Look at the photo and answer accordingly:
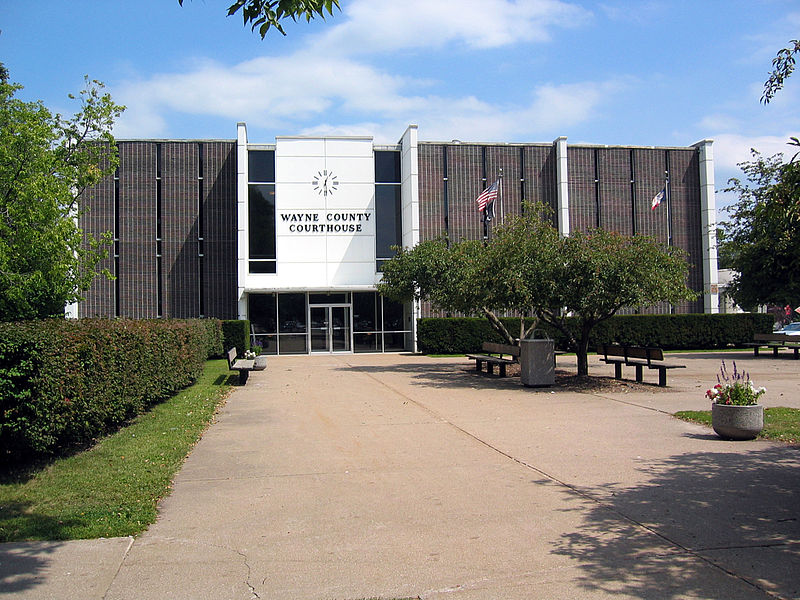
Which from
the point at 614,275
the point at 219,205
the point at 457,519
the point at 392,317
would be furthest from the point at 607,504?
the point at 219,205

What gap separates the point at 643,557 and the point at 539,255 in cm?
1177

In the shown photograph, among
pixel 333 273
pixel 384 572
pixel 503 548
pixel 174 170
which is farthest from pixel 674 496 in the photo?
pixel 174 170

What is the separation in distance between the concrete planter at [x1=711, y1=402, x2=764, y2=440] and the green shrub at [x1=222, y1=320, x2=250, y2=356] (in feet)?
78.8

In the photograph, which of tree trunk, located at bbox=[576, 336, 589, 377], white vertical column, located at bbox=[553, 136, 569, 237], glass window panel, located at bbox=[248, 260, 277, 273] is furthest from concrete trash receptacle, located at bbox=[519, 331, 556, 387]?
white vertical column, located at bbox=[553, 136, 569, 237]

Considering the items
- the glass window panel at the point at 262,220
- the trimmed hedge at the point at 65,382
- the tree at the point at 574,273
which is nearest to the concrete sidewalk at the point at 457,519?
the trimmed hedge at the point at 65,382

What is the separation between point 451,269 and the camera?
2242 centimetres

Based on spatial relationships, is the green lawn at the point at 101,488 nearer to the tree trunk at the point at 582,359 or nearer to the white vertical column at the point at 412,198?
the tree trunk at the point at 582,359

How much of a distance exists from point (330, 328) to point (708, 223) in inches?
818

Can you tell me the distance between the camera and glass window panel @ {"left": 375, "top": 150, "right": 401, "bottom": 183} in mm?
34219

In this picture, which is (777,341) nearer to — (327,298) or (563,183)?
(563,183)

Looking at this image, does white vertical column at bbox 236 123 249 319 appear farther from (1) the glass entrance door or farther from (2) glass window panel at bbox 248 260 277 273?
(1) the glass entrance door

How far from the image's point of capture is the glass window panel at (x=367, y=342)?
33188mm

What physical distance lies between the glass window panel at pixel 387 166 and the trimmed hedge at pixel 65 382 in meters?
24.3

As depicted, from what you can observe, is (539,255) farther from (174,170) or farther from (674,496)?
(174,170)
